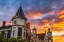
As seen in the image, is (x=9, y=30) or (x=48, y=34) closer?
(x=9, y=30)

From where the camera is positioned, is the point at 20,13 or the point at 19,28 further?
the point at 20,13

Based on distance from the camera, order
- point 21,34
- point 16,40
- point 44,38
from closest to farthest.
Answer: point 16,40 → point 21,34 → point 44,38

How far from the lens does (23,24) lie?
234 feet

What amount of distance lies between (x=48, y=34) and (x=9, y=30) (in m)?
32.0

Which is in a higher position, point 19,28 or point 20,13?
point 20,13

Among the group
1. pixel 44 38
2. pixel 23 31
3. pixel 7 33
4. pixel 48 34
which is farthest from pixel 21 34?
pixel 48 34

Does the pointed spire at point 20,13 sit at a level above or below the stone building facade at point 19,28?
above

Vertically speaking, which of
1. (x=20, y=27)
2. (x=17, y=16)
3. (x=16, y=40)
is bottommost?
(x=16, y=40)

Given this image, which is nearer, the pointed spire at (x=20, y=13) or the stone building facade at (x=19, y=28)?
the stone building facade at (x=19, y=28)

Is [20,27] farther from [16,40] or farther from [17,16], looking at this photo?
[16,40]

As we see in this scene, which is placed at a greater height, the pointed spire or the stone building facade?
the pointed spire

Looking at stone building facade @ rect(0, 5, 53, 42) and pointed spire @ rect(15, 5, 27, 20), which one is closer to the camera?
stone building facade @ rect(0, 5, 53, 42)

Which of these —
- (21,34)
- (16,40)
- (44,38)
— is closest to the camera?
(16,40)

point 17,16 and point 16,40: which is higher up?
point 17,16
